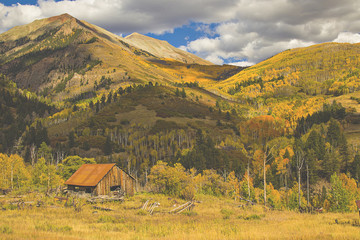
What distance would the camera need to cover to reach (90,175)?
1742 inches

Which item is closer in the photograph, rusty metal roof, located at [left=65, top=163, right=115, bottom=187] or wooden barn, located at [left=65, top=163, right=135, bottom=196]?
wooden barn, located at [left=65, top=163, right=135, bottom=196]

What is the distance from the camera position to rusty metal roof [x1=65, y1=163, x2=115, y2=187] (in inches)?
1668

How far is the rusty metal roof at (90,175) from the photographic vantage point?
4238cm

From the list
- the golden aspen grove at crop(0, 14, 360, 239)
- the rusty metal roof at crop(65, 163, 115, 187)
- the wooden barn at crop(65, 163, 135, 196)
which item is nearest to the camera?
the golden aspen grove at crop(0, 14, 360, 239)

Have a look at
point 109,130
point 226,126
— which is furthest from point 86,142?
point 226,126

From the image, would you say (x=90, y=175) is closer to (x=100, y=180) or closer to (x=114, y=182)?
(x=100, y=180)

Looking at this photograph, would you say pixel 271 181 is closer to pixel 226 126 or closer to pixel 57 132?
pixel 226 126

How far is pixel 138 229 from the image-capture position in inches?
741

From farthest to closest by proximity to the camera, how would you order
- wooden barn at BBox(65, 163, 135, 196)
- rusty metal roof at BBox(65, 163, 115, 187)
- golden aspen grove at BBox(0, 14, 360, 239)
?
rusty metal roof at BBox(65, 163, 115, 187)
wooden barn at BBox(65, 163, 135, 196)
golden aspen grove at BBox(0, 14, 360, 239)

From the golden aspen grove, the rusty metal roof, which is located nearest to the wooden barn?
the rusty metal roof

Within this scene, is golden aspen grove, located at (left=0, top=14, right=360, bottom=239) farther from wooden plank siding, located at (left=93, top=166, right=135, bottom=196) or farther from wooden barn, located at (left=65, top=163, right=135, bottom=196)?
wooden plank siding, located at (left=93, top=166, right=135, bottom=196)

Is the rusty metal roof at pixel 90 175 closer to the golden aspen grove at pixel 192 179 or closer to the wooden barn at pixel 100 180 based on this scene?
the wooden barn at pixel 100 180

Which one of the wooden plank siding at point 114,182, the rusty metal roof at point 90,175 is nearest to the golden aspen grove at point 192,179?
the rusty metal roof at point 90,175

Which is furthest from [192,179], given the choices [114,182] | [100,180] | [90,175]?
[90,175]
